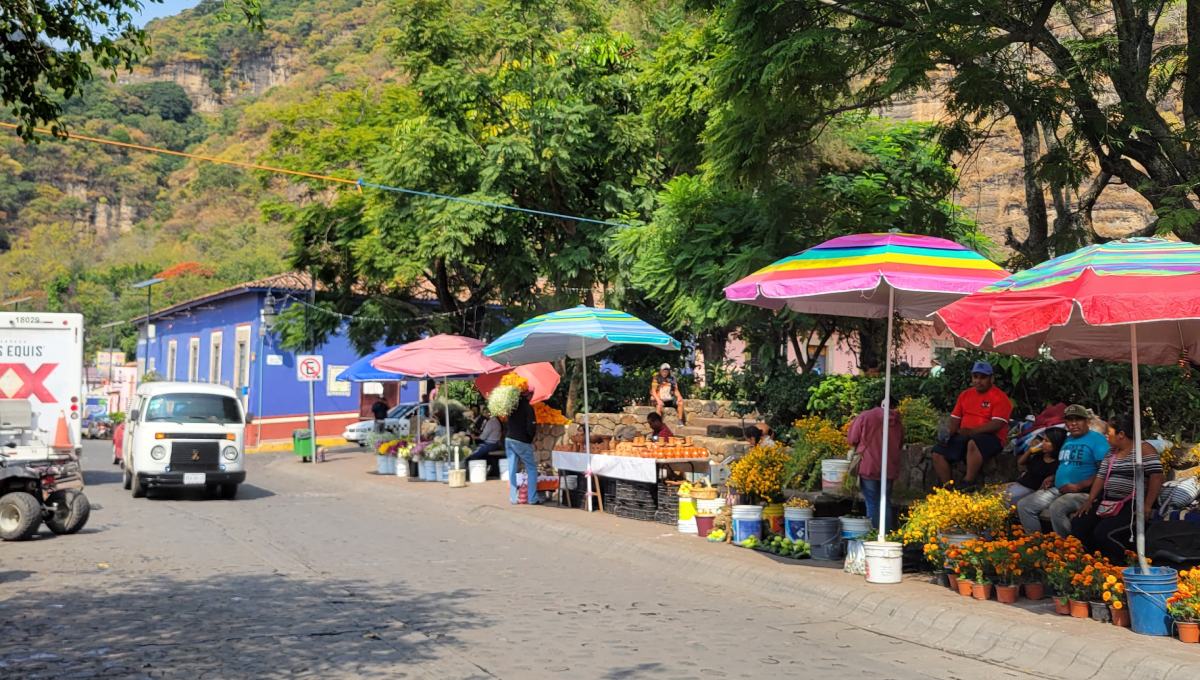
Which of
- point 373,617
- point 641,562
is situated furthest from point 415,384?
point 373,617

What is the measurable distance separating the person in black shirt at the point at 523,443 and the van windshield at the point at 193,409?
6.20 meters

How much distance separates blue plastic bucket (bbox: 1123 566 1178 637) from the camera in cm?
813

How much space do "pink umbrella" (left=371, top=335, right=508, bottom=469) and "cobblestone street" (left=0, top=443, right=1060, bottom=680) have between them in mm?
7181

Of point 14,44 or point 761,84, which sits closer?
point 14,44

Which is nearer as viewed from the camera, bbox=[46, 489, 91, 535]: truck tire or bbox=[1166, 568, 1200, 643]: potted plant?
bbox=[1166, 568, 1200, 643]: potted plant

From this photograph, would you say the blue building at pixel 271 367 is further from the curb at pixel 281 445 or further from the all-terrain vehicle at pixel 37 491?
the all-terrain vehicle at pixel 37 491

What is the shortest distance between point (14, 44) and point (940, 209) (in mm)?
13173

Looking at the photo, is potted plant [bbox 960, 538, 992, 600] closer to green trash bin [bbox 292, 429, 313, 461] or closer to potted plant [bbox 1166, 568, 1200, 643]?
potted plant [bbox 1166, 568, 1200, 643]

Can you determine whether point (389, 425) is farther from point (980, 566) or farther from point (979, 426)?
point (980, 566)

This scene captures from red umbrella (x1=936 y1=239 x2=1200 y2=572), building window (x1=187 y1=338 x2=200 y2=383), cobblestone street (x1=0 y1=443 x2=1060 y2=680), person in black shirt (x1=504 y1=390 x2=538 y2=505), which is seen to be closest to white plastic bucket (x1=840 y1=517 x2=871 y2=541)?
cobblestone street (x1=0 y1=443 x2=1060 y2=680)

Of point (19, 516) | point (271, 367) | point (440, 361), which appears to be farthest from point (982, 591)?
point (271, 367)

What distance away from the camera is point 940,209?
17656mm

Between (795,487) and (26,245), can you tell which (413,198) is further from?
(26,245)

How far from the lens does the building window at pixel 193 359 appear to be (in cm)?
5219
